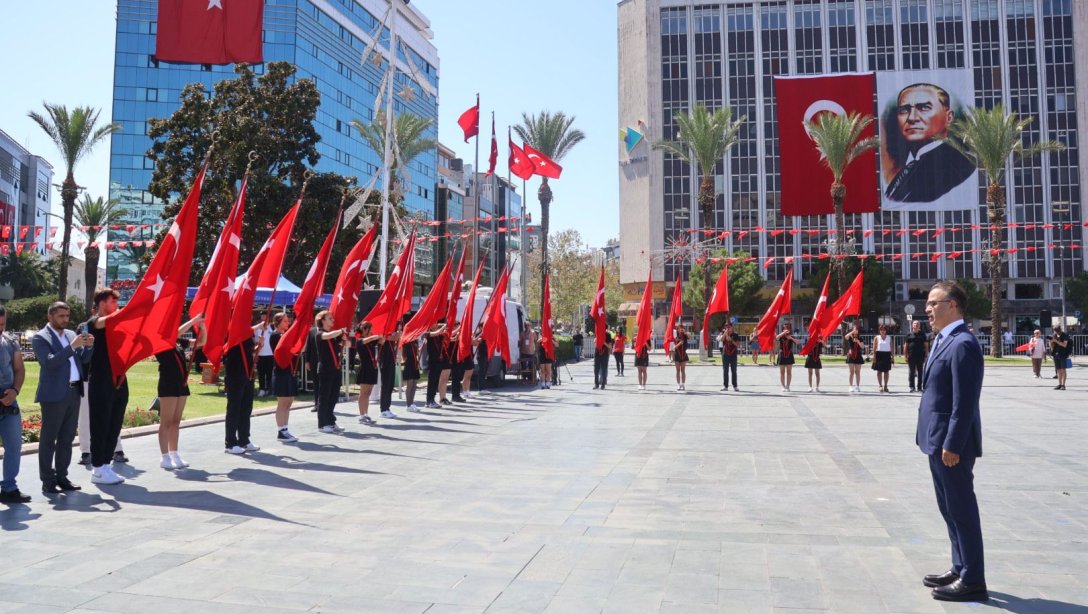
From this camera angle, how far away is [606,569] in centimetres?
513

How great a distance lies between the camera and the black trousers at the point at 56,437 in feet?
24.4

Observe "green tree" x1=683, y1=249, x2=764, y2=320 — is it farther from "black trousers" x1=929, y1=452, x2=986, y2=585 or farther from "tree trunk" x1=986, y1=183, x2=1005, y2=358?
"black trousers" x1=929, y1=452, x2=986, y2=585

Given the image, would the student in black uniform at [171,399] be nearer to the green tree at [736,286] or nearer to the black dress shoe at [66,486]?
the black dress shoe at [66,486]

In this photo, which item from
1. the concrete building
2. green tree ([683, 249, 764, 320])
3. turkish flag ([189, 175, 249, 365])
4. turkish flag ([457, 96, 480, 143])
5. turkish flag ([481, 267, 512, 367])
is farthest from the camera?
the concrete building

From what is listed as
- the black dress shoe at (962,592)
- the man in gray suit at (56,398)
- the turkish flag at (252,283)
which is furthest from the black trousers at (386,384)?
the black dress shoe at (962,592)

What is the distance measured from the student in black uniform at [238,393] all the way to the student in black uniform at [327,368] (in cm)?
165

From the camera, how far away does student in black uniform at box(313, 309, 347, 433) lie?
39.1 feet

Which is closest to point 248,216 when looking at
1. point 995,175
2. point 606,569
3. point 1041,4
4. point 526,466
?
point 526,466

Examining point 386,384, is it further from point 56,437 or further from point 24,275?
point 24,275

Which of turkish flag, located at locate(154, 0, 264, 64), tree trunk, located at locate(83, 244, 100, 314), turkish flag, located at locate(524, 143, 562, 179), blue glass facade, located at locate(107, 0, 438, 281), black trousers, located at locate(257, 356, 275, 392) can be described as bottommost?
black trousers, located at locate(257, 356, 275, 392)

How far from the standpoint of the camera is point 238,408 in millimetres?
10156

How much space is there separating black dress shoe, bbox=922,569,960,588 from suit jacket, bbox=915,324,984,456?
2.24ft

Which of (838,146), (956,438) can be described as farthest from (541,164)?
(956,438)

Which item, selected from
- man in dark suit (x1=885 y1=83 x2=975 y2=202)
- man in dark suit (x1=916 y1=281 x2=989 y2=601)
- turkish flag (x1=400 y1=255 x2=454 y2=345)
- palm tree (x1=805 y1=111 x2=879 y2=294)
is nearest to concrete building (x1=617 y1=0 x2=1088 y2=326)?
man in dark suit (x1=885 y1=83 x2=975 y2=202)
